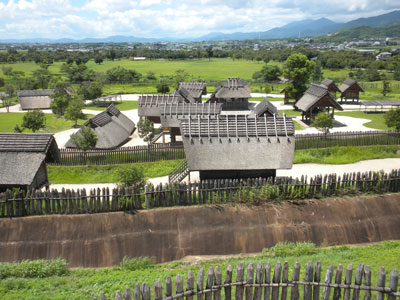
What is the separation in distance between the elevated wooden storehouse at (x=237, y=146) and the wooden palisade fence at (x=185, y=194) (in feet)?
7.50

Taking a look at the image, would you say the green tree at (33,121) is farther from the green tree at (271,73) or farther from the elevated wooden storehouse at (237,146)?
the green tree at (271,73)

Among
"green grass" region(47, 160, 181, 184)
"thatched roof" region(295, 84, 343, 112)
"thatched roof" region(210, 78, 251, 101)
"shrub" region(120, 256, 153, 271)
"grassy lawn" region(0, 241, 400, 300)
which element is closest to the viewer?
"grassy lawn" region(0, 241, 400, 300)

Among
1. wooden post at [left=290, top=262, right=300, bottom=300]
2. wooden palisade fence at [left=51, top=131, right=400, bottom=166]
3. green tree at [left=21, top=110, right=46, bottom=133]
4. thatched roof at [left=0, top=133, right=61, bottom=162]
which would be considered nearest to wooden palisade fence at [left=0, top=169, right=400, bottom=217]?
thatched roof at [left=0, top=133, right=61, bottom=162]

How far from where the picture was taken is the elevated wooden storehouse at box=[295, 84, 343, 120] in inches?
1426

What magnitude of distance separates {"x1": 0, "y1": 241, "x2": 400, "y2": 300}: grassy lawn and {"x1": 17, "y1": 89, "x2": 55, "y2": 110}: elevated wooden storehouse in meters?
41.8

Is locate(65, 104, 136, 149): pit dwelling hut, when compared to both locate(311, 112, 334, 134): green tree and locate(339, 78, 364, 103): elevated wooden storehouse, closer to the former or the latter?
locate(311, 112, 334, 134): green tree

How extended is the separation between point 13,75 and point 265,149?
3371 inches

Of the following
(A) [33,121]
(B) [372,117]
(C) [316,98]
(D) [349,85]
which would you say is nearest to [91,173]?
(A) [33,121]

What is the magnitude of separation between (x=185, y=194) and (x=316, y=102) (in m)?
24.9

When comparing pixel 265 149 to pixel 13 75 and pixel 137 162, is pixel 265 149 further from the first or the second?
pixel 13 75

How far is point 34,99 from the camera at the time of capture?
1929 inches

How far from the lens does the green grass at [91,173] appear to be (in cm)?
2292

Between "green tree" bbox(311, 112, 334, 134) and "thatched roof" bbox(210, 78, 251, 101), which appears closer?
"green tree" bbox(311, 112, 334, 134)

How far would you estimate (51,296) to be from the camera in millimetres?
9758
